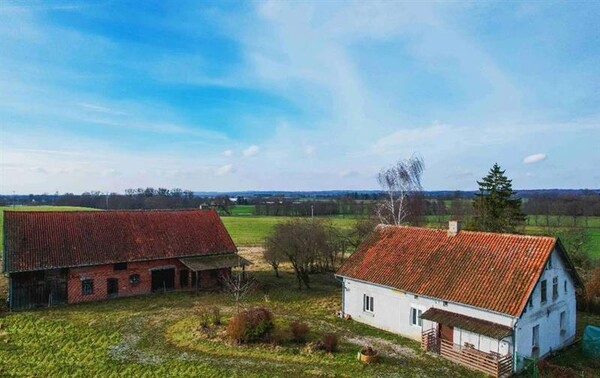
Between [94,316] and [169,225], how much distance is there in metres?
11.0

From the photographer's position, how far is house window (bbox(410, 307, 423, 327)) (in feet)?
71.4

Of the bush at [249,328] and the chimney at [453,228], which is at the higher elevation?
the chimney at [453,228]

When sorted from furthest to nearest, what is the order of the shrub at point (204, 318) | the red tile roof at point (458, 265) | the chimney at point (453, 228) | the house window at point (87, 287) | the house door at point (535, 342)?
1. the house window at point (87, 287)
2. the chimney at point (453, 228)
3. the shrub at point (204, 318)
4. the house door at point (535, 342)
5. the red tile roof at point (458, 265)

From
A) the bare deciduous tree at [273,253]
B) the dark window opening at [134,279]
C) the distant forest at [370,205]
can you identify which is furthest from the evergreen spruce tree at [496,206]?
the dark window opening at [134,279]

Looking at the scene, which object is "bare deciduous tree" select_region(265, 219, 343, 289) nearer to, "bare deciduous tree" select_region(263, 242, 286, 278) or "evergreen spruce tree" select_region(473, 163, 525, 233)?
"bare deciduous tree" select_region(263, 242, 286, 278)

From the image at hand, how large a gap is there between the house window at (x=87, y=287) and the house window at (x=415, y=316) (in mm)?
21947

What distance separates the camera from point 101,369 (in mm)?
17781

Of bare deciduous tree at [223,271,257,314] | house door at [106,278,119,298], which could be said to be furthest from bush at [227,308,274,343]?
house door at [106,278,119,298]

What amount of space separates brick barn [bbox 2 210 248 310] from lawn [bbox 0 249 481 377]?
6.14ft

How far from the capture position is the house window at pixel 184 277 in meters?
33.3

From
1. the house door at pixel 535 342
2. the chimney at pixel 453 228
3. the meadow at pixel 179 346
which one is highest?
the chimney at pixel 453 228

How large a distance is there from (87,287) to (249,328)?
50.5ft

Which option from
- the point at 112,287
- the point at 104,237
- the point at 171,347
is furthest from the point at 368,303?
the point at 104,237

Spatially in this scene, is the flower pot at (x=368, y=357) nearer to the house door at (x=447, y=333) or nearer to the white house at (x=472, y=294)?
the white house at (x=472, y=294)
